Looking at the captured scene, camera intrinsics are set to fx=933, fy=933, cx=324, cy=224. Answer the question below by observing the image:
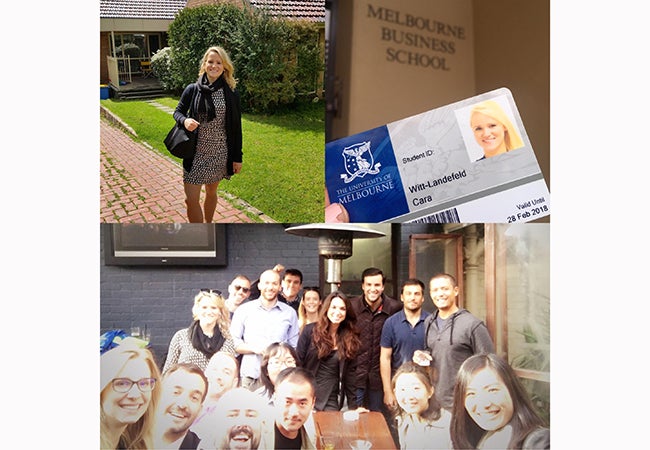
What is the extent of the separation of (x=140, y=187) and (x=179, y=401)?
4.80ft

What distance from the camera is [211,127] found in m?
6.23

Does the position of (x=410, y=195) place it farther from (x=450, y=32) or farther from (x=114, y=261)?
(x=114, y=261)

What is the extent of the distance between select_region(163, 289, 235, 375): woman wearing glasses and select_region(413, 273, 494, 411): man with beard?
4.28ft

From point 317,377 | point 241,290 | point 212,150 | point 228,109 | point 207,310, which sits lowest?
point 317,377

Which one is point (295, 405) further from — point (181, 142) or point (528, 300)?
point (181, 142)

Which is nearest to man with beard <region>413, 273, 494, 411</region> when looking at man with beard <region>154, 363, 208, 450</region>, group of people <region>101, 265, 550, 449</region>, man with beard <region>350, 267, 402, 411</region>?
group of people <region>101, 265, 550, 449</region>

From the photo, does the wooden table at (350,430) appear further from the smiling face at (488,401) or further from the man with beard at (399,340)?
the smiling face at (488,401)

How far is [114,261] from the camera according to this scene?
631 cm

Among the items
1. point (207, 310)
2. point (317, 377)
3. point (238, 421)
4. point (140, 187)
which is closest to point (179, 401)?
point (238, 421)

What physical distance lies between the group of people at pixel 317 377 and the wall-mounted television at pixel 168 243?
1.24 feet

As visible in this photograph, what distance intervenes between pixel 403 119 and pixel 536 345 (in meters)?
1.76

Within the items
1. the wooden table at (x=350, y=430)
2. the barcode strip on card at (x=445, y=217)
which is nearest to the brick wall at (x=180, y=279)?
the barcode strip on card at (x=445, y=217)

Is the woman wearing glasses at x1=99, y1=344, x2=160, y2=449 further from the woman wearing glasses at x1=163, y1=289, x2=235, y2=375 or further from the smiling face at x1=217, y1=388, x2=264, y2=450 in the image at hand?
the smiling face at x1=217, y1=388, x2=264, y2=450

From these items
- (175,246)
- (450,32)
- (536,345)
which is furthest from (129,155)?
(536,345)
